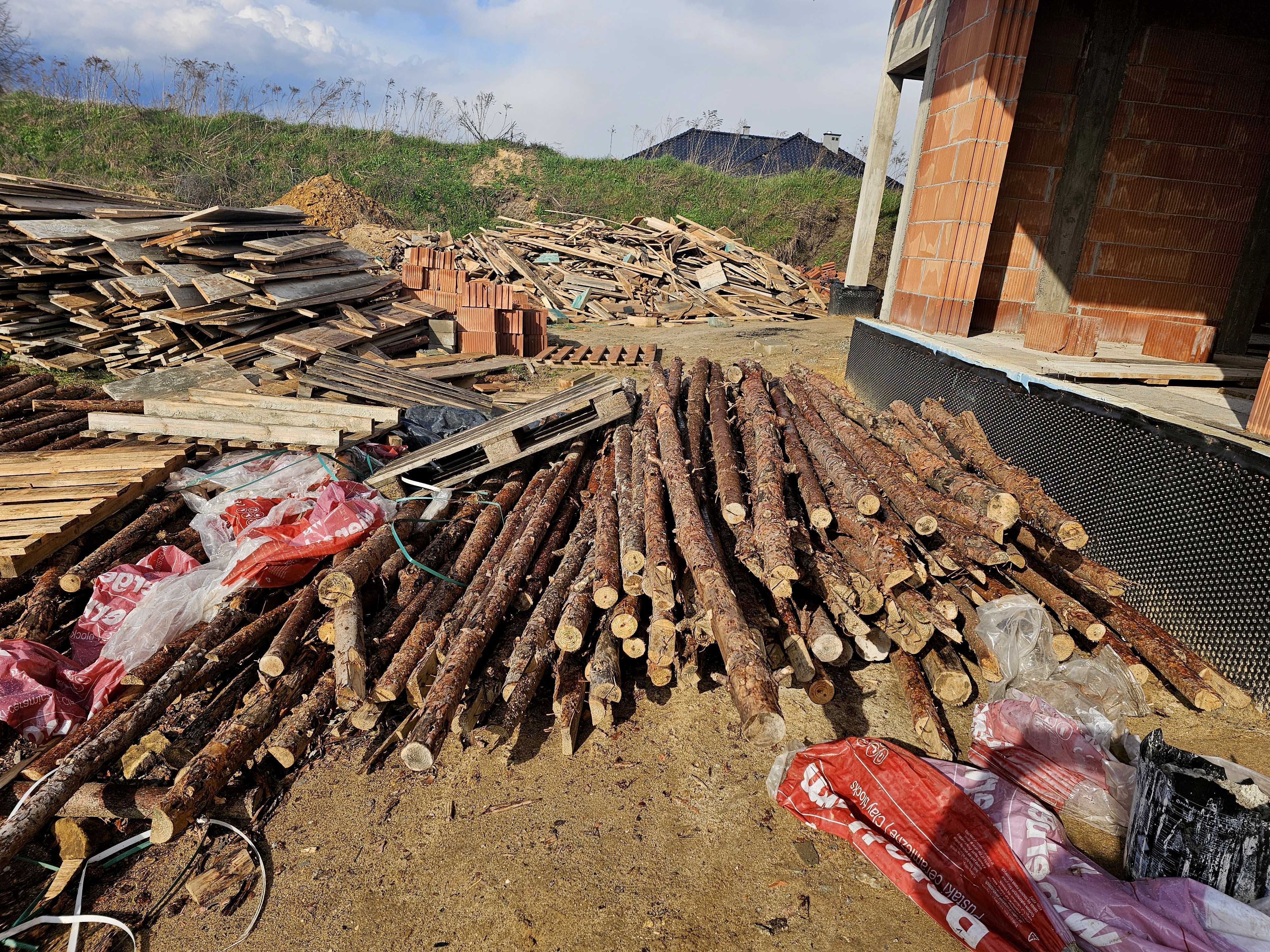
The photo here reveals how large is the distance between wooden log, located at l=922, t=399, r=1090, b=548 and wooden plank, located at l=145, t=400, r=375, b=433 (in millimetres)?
5010

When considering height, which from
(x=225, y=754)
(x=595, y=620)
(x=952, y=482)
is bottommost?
(x=225, y=754)

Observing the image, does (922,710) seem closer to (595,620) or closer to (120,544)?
(595,620)

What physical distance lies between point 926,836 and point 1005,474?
2.67m

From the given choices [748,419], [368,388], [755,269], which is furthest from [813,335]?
[368,388]

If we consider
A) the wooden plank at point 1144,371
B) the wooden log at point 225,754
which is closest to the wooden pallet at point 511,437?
the wooden log at point 225,754

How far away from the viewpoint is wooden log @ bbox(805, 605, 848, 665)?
335 cm

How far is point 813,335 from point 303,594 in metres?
11.0

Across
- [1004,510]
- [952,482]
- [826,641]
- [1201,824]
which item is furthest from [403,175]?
[1201,824]

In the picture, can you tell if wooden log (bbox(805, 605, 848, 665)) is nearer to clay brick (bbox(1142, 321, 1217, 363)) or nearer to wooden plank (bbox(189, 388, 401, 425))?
wooden plank (bbox(189, 388, 401, 425))

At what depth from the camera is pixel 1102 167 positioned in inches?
276

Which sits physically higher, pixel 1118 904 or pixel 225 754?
pixel 1118 904

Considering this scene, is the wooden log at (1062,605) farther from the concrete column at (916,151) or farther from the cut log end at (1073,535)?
the concrete column at (916,151)

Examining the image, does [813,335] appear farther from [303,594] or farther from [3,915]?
[3,915]

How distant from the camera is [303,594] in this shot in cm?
400
